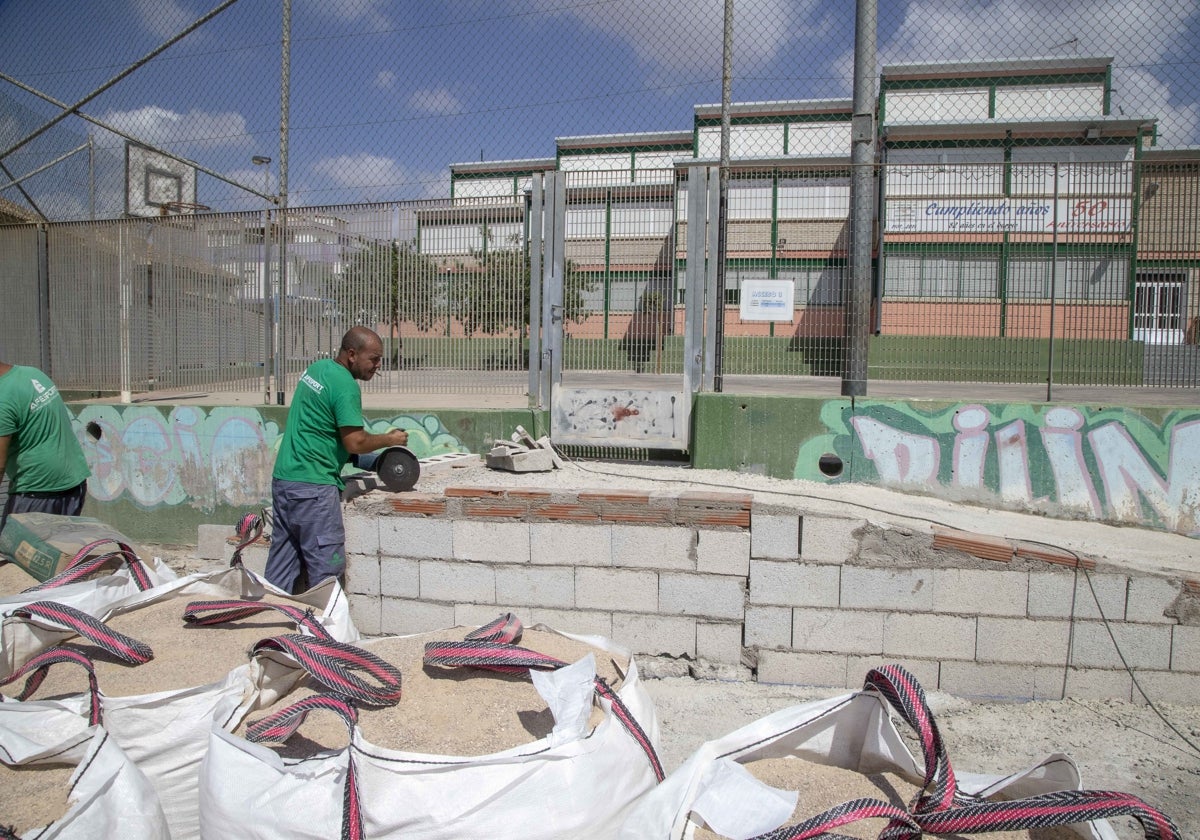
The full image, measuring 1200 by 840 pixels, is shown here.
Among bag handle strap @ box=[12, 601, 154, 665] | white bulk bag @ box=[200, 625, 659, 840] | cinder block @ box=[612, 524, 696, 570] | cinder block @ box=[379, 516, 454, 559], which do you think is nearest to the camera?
white bulk bag @ box=[200, 625, 659, 840]

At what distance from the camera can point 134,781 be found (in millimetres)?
1713

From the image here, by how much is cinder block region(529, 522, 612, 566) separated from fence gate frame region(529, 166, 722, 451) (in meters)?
2.17

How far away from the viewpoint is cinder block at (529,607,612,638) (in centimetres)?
462

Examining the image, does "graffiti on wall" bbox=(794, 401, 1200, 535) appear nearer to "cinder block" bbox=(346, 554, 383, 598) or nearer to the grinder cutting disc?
the grinder cutting disc

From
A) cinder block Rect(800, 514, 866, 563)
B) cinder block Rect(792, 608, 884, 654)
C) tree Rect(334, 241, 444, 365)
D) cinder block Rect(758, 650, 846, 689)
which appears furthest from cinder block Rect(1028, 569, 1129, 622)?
tree Rect(334, 241, 444, 365)

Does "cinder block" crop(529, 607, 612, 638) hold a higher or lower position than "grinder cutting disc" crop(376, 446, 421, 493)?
lower

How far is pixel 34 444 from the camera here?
14.0 feet

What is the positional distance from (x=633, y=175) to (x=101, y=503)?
5.98 metres

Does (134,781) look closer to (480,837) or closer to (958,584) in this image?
(480,837)

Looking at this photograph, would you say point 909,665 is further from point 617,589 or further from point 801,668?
point 617,589

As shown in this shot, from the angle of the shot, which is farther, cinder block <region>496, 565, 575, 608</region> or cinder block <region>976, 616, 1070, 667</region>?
cinder block <region>496, 565, 575, 608</region>

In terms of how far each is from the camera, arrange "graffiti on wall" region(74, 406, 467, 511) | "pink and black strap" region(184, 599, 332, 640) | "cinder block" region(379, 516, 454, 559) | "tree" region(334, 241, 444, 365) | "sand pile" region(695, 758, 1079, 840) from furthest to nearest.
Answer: "tree" region(334, 241, 444, 365), "graffiti on wall" region(74, 406, 467, 511), "cinder block" region(379, 516, 454, 559), "pink and black strap" region(184, 599, 332, 640), "sand pile" region(695, 758, 1079, 840)

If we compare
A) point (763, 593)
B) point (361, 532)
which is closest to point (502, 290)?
point (361, 532)

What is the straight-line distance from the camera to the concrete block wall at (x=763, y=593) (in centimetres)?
419
